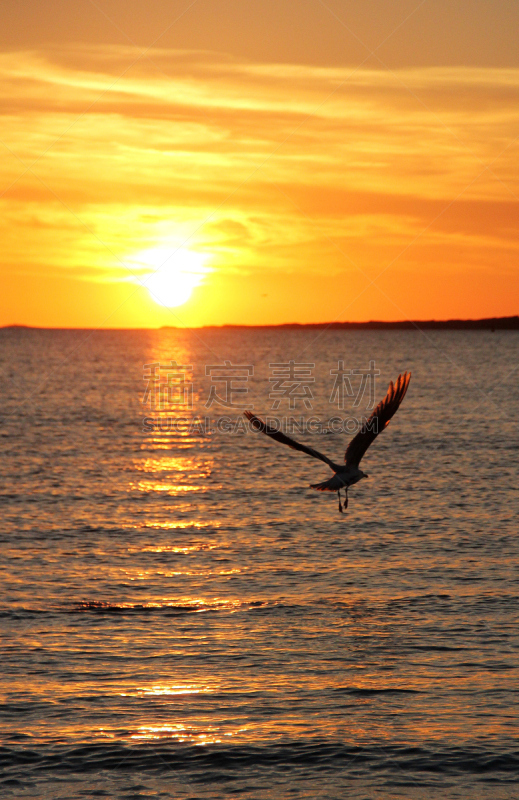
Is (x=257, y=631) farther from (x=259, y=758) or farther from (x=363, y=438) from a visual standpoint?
(x=259, y=758)

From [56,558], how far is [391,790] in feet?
44.4

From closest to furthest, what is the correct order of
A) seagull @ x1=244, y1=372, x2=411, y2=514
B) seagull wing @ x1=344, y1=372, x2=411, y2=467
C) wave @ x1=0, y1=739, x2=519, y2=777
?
wave @ x1=0, y1=739, x2=519, y2=777, seagull @ x1=244, y1=372, x2=411, y2=514, seagull wing @ x1=344, y1=372, x2=411, y2=467

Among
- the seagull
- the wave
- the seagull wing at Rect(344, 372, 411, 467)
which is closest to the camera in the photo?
the wave

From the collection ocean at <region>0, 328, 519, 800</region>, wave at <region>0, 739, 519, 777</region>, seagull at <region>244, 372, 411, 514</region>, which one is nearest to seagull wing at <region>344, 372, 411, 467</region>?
seagull at <region>244, 372, 411, 514</region>

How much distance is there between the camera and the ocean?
13.4 m

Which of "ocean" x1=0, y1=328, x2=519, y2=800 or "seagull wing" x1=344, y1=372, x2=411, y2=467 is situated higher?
"seagull wing" x1=344, y1=372, x2=411, y2=467

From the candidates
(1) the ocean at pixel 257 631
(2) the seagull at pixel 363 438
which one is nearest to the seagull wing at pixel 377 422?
(2) the seagull at pixel 363 438

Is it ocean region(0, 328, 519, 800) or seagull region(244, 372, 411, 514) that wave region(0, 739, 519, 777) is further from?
seagull region(244, 372, 411, 514)

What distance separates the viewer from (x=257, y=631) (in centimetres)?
1861

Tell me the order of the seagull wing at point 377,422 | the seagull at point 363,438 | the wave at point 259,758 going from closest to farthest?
the wave at point 259,758
the seagull at point 363,438
the seagull wing at point 377,422

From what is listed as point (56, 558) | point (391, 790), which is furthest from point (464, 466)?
point (391, 790)

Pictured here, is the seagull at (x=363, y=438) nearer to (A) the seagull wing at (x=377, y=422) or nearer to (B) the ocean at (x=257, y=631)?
(A) the seagull wing at (x=377, y=422)

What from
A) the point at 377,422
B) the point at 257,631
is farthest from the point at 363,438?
the point at 257,631

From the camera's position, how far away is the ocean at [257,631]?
13375 mm
